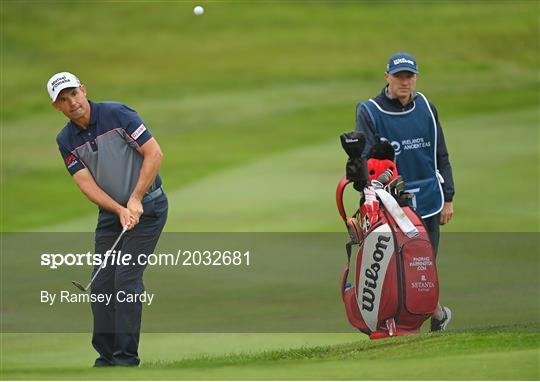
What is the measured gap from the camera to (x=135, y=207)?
22.0 ft


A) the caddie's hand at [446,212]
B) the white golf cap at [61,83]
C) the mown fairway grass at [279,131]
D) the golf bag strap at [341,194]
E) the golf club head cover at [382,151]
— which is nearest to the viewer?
the mown fairway grass at [279,131]

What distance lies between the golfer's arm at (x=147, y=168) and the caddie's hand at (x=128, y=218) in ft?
0.28

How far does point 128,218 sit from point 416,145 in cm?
160

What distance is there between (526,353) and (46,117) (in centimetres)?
1751

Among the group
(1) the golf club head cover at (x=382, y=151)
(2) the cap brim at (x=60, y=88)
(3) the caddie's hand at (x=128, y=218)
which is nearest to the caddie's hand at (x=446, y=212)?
(1) the golf club head cover at (x=382, y=151)

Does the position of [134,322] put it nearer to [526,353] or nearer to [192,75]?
[526,353]

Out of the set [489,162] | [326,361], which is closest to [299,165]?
[489,162]

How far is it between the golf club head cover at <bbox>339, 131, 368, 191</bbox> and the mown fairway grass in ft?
2.68

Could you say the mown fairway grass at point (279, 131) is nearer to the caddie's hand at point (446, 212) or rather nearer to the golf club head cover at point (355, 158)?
the caddie's hand at point (446, 212)

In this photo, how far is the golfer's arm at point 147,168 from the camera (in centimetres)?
671

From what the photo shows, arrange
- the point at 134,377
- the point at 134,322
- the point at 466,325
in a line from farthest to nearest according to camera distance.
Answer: the point at 466,325 → the point at 134,322 → the point at 134,377

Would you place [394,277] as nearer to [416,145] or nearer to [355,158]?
[355,158]

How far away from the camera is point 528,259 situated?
33.0 feet

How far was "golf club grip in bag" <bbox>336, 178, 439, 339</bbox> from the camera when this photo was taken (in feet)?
21.9
